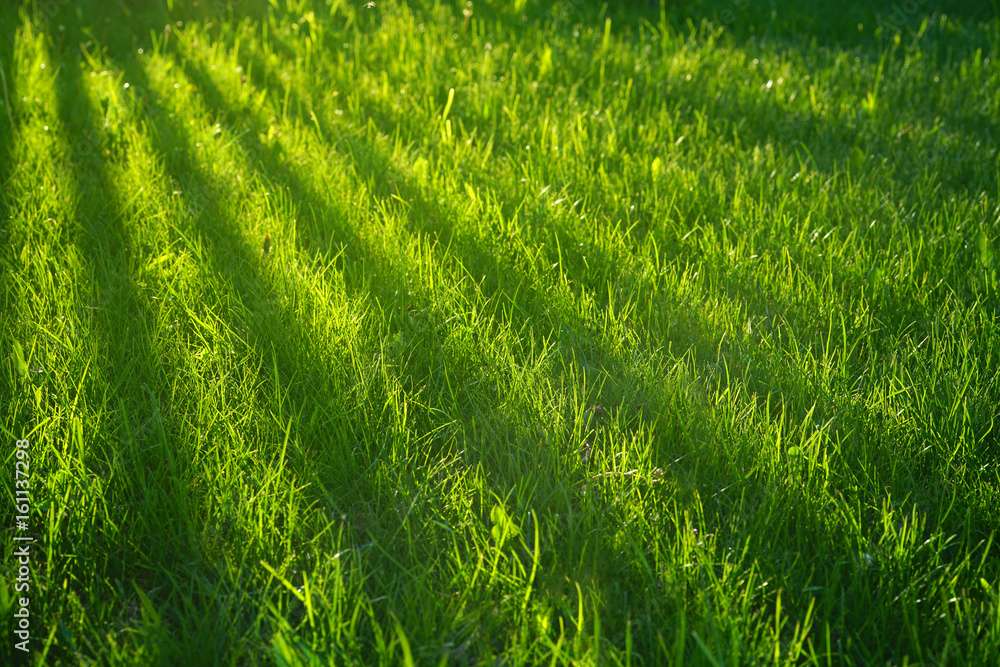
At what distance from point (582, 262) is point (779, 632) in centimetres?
145

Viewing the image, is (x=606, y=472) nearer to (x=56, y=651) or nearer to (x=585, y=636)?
(x=585, y=636)

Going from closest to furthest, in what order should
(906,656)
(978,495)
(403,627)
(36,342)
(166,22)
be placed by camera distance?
(906,656) < (403,627) < (978,495) < (36,342) < (166,22)

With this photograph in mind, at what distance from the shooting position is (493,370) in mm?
2076

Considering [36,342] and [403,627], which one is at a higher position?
[36,342]

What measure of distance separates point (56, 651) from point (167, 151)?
227cm

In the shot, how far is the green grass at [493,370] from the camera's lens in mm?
1493

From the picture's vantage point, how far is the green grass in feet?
4.90

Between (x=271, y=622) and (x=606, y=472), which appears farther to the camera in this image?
(x=606, y=472)

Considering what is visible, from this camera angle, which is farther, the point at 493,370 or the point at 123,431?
the point at 493,370

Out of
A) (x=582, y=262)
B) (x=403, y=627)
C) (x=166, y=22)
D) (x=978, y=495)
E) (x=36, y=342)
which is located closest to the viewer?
(x=403, y=627)

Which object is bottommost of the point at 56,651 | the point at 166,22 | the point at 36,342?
the point at 56,651

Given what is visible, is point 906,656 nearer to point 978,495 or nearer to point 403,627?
point 978,495

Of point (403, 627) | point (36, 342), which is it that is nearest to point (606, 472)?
point (403, 627)

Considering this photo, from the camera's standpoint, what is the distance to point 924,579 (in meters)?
1.52
